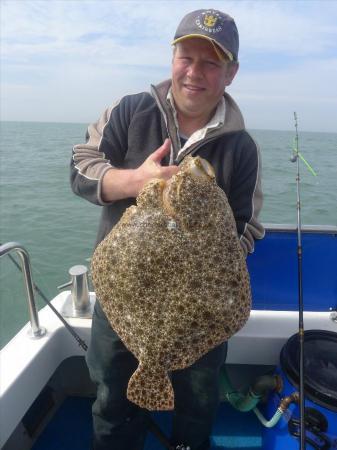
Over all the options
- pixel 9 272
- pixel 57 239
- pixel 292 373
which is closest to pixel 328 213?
pixel 57 239

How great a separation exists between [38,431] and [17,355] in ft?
3.62

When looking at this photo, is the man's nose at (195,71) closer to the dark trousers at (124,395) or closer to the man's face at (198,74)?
the man's face at (198,74)

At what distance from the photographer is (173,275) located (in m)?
1.89

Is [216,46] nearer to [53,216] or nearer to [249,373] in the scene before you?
[249,373]

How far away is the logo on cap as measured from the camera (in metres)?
2.28

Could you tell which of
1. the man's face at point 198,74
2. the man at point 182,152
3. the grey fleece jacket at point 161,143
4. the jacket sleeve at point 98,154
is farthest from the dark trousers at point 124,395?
the man's face at point 198,74

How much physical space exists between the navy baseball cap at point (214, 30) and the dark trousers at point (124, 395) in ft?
6.60

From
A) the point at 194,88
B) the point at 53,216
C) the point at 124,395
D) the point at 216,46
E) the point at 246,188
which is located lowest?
the point at 53,216

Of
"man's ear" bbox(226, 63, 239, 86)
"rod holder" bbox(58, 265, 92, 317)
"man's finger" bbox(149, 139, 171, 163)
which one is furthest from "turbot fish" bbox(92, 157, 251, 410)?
"rod holder" bbox(58, 265, 92, 317)

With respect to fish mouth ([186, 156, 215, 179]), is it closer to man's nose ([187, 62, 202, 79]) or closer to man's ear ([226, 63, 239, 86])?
man's nose ([187, 62, 202, 79])

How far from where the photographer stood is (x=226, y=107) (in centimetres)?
270

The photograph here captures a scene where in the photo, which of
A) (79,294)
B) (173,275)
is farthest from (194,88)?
(79,294)

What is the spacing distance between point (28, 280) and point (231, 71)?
2.21 meters

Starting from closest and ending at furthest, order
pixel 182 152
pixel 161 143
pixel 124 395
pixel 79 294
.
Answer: pixel 182 152
pixel 161 143
pixel 124 395
pixel 79 294
